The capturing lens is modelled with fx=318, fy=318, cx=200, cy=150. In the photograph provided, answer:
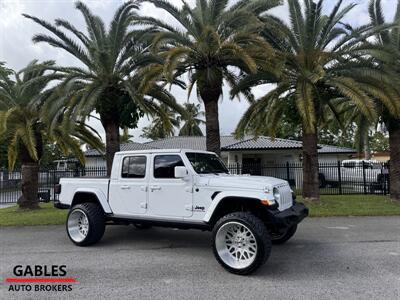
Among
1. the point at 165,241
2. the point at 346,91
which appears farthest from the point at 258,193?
the point at 346,91

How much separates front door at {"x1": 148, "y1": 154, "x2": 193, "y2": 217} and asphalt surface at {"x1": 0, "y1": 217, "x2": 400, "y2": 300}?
90 centimetres

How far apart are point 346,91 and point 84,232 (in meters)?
9.60

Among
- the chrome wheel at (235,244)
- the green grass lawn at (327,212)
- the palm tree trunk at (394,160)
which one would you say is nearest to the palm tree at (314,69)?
the green grass lawn at (327,212)

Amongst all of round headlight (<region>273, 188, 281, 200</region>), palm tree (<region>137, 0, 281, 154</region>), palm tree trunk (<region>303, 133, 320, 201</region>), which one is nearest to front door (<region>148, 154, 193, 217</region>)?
round headlight (<region>273, 188, 281, 200</region>)

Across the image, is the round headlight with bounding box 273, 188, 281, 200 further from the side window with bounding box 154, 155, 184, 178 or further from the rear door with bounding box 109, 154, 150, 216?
the rear door with bounding box 109, 154, 150, 216

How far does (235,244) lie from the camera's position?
5.41 m

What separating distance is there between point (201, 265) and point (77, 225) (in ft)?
11.0

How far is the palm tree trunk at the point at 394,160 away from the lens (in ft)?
45.0

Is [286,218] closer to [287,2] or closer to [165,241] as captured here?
[165,241]

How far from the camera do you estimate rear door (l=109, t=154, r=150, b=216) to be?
6.61m

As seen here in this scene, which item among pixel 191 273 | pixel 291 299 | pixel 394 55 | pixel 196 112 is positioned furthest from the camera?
pixel 196 112

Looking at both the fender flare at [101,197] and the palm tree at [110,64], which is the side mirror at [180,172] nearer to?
the fender flare at [101,197]

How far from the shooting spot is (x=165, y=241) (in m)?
7.42

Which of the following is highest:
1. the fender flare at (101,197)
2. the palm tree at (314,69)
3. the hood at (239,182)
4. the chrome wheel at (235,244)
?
the palm tree at (314,69)
